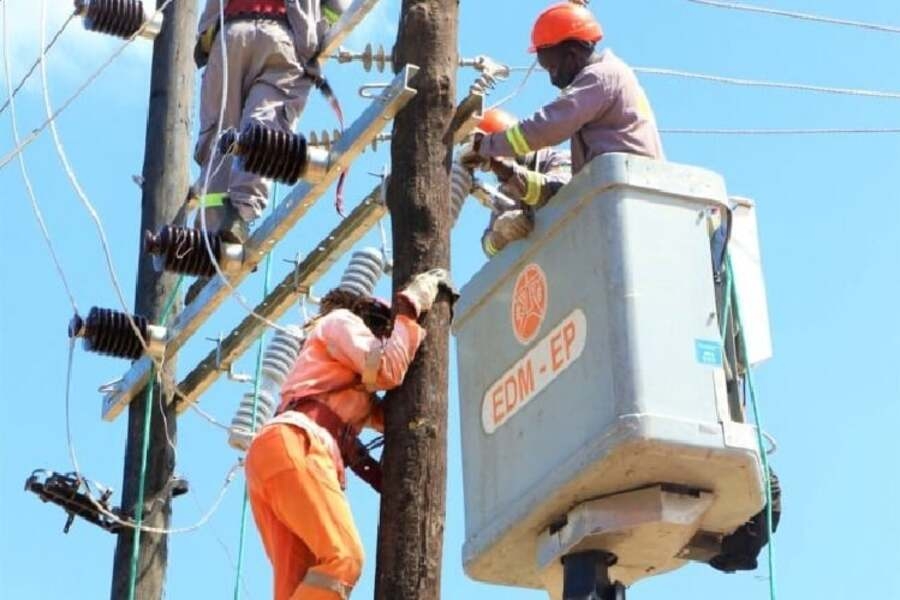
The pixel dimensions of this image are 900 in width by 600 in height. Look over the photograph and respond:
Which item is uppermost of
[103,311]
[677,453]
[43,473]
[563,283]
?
[103,311]

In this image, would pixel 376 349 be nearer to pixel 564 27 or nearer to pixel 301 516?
pixel 301 516

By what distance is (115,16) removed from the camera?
1141cm

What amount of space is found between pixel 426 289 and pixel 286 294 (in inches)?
100

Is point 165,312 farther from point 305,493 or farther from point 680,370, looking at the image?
point 680,370

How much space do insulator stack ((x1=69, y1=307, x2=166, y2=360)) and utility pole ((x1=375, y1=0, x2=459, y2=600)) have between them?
274 centimetres

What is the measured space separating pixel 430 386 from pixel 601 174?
0.92 m

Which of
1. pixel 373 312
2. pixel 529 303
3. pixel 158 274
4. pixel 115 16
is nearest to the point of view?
pixel 529 303

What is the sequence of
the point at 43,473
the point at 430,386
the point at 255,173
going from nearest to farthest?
the point at 430,386, the point at 255,173, the point at 43,473

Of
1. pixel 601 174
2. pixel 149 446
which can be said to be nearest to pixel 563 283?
pixel 601 174

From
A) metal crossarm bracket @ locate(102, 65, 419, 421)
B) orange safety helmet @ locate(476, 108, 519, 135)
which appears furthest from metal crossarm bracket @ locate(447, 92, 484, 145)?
orange safety helmet @ locate(476, 108, 519, 135)

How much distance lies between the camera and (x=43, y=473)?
35.1ft

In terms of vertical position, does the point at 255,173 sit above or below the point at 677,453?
above

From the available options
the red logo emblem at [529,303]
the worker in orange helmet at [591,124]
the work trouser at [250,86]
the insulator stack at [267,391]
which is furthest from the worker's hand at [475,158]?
the work trouser at [250,86]

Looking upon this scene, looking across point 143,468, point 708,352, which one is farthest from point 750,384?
point 143,468
